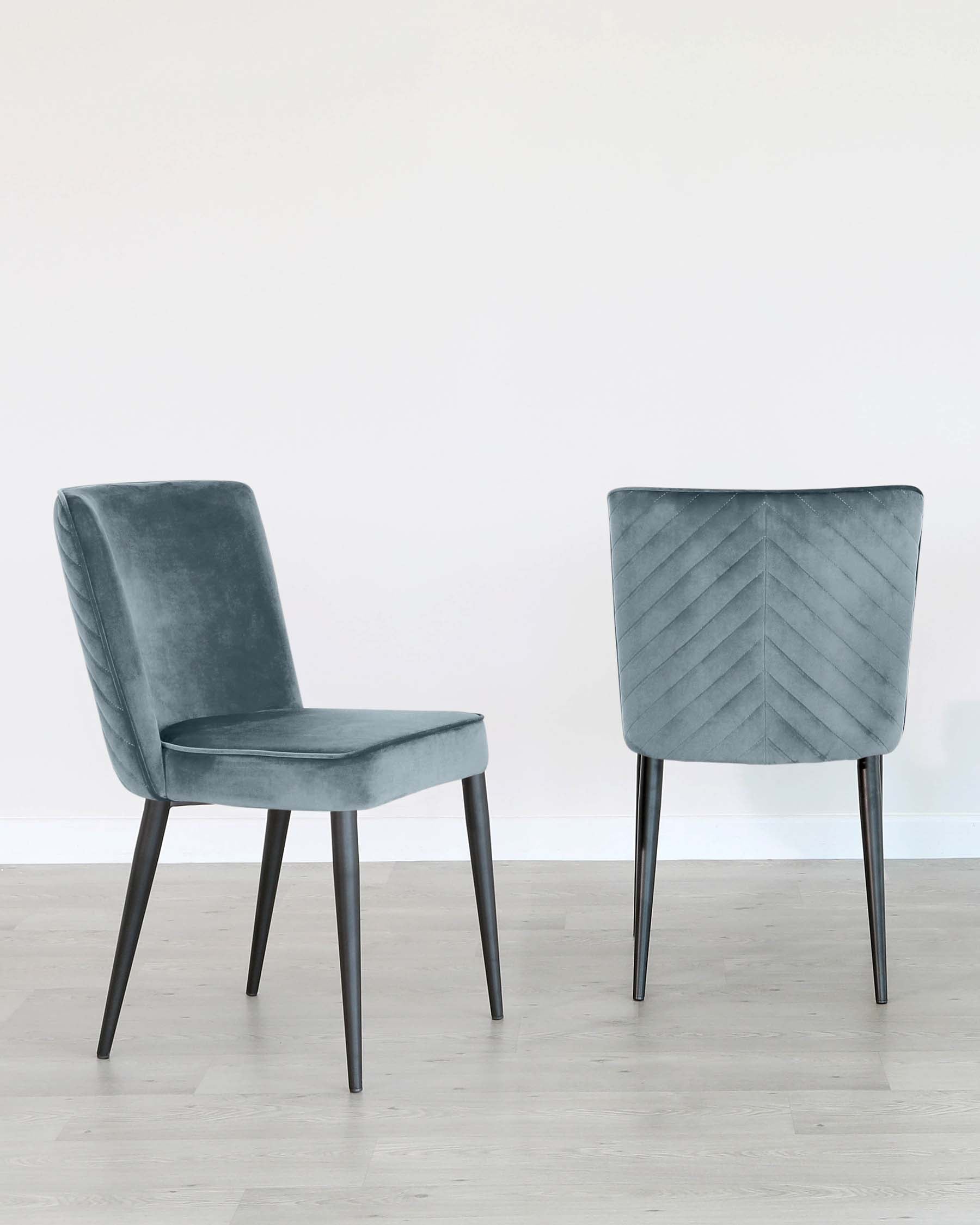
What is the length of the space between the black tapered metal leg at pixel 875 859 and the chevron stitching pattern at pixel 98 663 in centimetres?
111

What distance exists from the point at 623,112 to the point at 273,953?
6.27 feet

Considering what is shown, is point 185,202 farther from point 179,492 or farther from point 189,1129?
point 189,1129

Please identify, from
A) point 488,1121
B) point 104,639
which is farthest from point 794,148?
point 488,1121

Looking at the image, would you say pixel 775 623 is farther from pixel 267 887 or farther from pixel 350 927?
pixel 267 887

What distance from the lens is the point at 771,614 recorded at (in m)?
2.03

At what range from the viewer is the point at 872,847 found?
82.7 inches

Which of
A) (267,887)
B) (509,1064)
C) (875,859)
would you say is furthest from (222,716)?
(875,859)

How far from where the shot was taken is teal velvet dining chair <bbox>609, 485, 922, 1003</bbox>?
2.01 metres

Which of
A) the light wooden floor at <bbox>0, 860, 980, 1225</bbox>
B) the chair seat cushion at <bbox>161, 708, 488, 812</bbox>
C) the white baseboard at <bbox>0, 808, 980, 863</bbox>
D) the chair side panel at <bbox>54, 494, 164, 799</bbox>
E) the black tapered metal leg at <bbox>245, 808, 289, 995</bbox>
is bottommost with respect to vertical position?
the white baseboard at <bbox>0, 808, 980, 863</bbox>

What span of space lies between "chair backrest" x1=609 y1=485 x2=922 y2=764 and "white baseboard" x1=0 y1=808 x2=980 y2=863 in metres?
0.94

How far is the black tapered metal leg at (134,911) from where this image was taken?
76.7 inches

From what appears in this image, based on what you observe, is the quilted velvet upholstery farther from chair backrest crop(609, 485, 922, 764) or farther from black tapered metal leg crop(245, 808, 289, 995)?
chair backrest crop(609, 485, 922, 764)

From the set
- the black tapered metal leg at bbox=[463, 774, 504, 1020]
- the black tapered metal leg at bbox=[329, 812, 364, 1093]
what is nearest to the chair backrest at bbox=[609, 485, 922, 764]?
the black tapered metal leg at bbox=[463, 774, 504, 1020]

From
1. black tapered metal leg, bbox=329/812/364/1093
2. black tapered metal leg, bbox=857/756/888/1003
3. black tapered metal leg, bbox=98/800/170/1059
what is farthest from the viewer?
black tapered metal leg, bbox=857/756/888/1003
